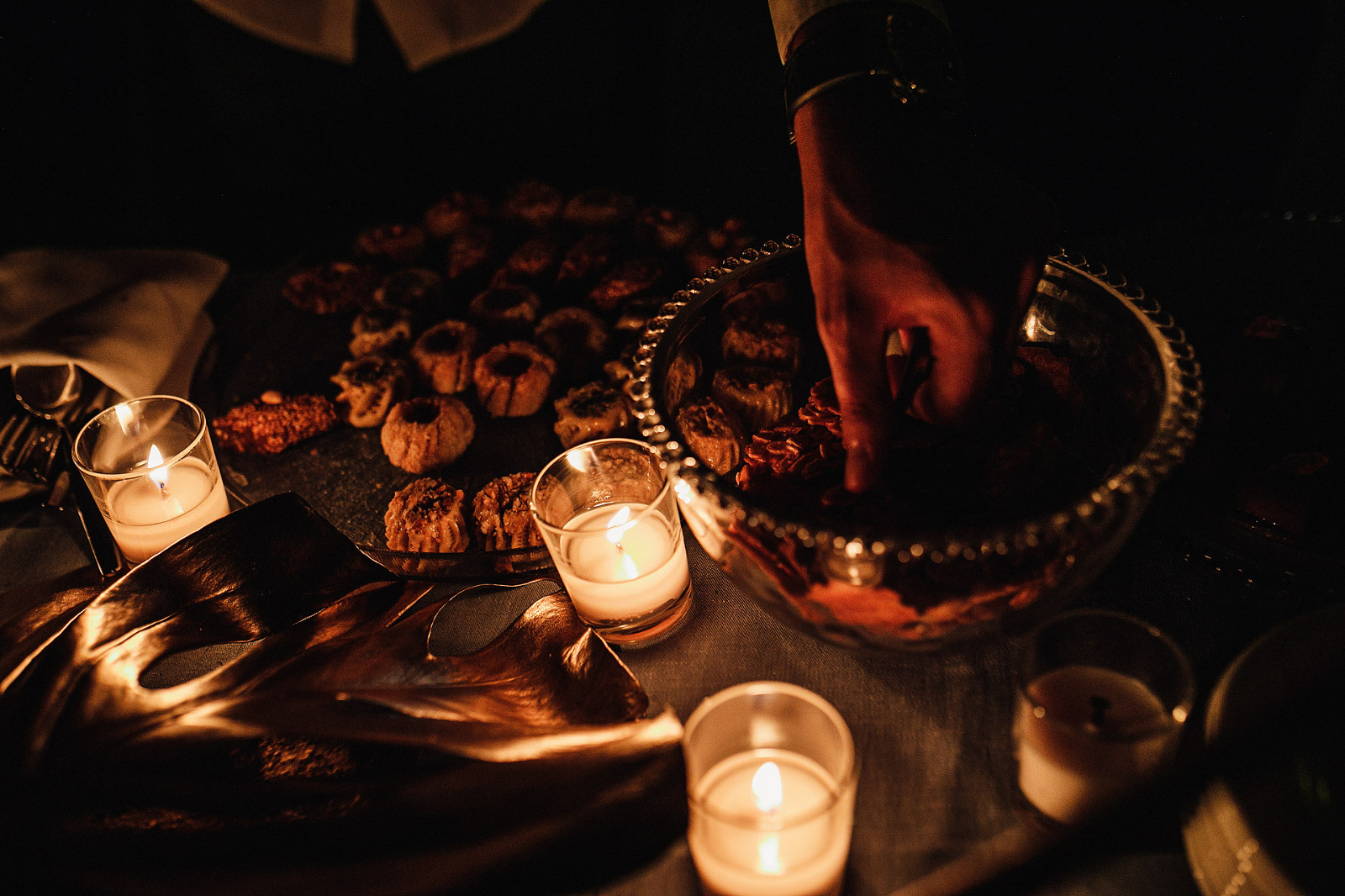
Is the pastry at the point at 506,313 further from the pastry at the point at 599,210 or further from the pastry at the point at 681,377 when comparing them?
the pastry at the point at 681,377

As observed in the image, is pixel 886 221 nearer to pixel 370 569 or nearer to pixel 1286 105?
pixel 370 569

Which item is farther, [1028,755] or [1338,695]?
[1028,755]

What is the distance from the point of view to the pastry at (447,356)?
5.01 feet

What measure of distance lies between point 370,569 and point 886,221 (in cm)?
74

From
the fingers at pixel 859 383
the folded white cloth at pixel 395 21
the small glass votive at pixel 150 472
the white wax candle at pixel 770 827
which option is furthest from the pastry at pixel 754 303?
the folded white cloth at pixel 395 21

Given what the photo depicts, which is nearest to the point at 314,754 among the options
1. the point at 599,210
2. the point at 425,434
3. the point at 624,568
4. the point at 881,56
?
the point at 624,568

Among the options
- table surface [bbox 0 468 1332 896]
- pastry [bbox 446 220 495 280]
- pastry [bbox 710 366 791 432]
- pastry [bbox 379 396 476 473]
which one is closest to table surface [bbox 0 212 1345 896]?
table surface [bbox 0 468 1332 896]

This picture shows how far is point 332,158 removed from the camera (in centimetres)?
277

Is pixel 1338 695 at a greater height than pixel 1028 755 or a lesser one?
greater

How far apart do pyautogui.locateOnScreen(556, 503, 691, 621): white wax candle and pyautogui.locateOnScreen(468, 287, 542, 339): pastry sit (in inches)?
29.3

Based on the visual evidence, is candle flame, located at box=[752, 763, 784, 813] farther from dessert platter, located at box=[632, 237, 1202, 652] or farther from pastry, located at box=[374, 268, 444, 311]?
pastry, located at box=[374, 268, 444, 311]

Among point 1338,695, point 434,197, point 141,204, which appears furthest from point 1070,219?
point 141,204

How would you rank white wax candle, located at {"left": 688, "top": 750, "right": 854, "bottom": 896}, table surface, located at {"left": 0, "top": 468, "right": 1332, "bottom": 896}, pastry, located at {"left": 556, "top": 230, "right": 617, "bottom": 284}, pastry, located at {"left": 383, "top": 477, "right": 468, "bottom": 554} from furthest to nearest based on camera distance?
pastry, located at {"left": 556, "top": 230, "right": 617, "bottom": 284} < pastry, located at {"left": 383, "top": 477, "right": 468, "bottom": 554} < table surface, located at {"left": 0, "top": 468, "right": 1332, "bottom": 896} < white wax candle, located at {"left": 688, "top": 750, "right": 854, "bottom": 896}

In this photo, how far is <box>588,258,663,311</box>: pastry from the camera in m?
1.62
